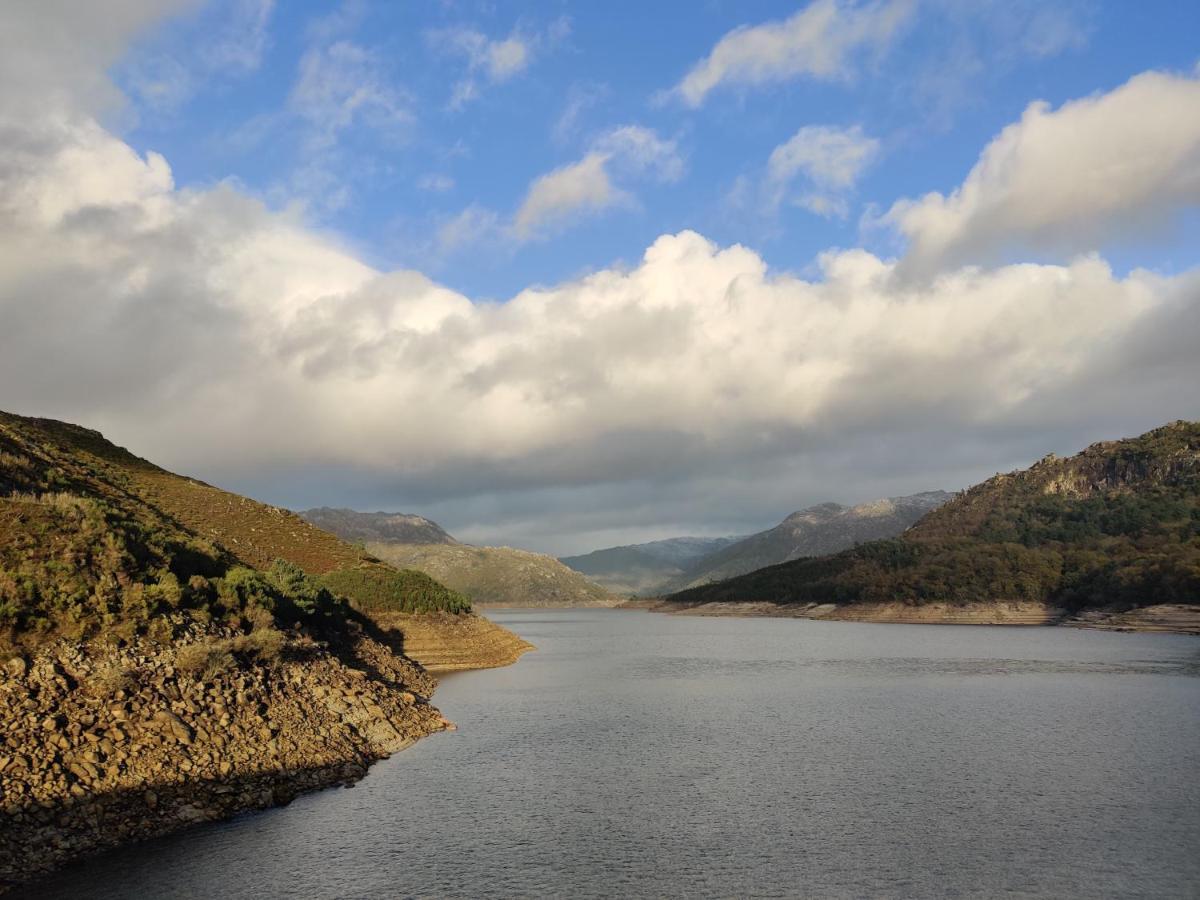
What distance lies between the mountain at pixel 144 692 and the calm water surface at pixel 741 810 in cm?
185

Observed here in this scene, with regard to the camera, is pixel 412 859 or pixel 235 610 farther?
pixel 235 610

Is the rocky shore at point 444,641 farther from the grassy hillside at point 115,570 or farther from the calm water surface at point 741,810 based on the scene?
the calm water surface at point 741,810

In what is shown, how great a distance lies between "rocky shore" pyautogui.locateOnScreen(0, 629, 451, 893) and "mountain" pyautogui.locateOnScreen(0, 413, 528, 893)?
0.07 meters

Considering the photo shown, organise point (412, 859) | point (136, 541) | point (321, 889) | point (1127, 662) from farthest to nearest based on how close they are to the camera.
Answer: point (1127, 662), point (136, 541), point (412, 859), point (321, 889)

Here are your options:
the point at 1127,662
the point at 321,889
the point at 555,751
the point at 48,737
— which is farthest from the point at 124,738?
the point at 1127,662

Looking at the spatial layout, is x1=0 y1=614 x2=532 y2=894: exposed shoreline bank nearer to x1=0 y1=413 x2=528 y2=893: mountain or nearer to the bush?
x1=0 y1=413 x2=528 y2=893: mountain

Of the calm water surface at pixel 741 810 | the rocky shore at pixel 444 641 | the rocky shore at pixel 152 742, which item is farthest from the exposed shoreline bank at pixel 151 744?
the rocky shore at pixel 444 641

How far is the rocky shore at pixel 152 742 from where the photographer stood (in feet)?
82.9

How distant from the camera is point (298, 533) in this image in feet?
366

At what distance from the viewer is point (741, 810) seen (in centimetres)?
3262

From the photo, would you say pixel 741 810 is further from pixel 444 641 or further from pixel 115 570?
pixel 444 641

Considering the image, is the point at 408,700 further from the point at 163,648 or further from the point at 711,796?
the point at 711,796

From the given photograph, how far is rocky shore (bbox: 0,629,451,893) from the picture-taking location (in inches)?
995

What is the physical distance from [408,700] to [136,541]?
65.4 ft
